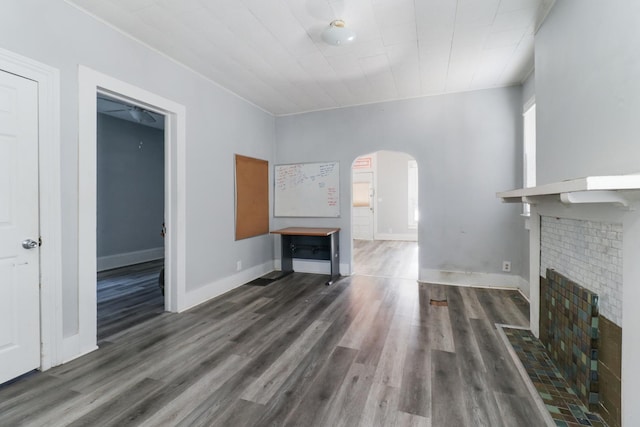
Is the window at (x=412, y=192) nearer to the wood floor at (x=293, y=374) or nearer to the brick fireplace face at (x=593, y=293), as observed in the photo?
the wood floor at (x=293, y=374)

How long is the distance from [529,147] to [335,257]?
289 centimetres

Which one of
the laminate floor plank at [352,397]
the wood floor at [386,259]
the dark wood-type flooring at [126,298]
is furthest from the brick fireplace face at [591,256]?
the dark wood-type flooring at [126,298]

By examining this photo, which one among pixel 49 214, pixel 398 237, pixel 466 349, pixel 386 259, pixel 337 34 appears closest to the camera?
pixel 49 214

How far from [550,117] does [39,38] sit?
3.69 meters

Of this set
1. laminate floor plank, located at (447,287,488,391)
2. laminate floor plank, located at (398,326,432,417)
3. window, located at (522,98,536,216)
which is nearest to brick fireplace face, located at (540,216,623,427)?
laminate floor plank, located at (447,287,488,391)

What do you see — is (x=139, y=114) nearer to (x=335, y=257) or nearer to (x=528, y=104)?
(x=335, y=257)

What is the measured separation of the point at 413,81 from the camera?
3570mm

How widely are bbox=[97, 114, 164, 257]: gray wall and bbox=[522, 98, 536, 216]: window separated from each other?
6.34 meters

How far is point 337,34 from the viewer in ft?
7.89

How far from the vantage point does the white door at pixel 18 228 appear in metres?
1.82

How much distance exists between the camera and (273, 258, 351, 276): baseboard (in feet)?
14.9

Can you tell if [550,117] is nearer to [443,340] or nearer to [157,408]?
[443,340]

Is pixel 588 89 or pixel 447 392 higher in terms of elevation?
pixel 588 89

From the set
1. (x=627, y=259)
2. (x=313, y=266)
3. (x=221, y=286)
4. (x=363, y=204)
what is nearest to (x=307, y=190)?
(x=313, y=266)
